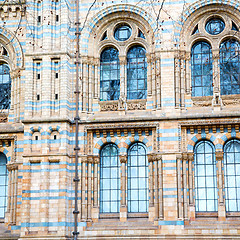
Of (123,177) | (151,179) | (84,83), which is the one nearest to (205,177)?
(151,179)

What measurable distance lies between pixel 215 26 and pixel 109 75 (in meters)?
5.61

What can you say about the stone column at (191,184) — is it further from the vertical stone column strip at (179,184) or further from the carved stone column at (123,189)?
the carved stone column at (123,189)

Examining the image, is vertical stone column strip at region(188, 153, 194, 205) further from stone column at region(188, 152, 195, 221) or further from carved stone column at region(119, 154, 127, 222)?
carved stone column at region(119, 154, 127, 222)

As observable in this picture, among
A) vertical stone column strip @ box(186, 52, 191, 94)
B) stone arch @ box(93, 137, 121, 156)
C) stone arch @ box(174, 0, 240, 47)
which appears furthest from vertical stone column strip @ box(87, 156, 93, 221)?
stone arch @ box(174, 0, 240, 47)

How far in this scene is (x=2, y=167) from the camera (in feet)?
85.7

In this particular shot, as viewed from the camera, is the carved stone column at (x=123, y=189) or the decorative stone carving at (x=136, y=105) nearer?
the carved stone column at (x=123, y=189)

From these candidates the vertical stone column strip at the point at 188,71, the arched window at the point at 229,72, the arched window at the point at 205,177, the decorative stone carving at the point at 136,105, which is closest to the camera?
the arched window at the point at 205,177

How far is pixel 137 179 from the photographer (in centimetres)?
2475

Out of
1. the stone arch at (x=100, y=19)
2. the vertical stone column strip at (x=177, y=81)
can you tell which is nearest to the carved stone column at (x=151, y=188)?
the vertical stone column strip at (x=177, y=81)

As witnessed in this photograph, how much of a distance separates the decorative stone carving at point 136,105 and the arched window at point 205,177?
10.4 ft

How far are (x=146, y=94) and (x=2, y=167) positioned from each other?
7843 mm

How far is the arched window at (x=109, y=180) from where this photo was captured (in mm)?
24688

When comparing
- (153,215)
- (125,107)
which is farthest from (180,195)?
(125,107)

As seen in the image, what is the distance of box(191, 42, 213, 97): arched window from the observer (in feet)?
82.7
